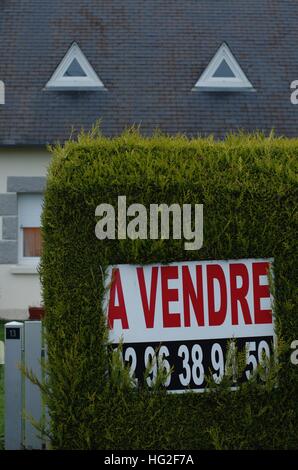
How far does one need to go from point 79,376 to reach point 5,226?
8.67 m

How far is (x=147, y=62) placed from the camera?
44.6 feet

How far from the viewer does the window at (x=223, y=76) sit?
1338 centimetres

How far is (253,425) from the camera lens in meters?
4.43

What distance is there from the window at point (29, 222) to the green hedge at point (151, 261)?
848 cm

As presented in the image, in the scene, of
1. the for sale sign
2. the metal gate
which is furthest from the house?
the for sale sign

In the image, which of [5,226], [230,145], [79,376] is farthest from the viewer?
[5,226]

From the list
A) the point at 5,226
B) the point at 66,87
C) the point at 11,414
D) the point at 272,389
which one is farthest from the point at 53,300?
the point at 66,87

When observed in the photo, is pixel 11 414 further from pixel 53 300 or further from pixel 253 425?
pixel 253 425

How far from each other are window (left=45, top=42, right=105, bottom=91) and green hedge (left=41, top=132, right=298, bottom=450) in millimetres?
9006

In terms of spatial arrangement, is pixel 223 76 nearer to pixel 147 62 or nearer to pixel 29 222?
pixel 147 62
